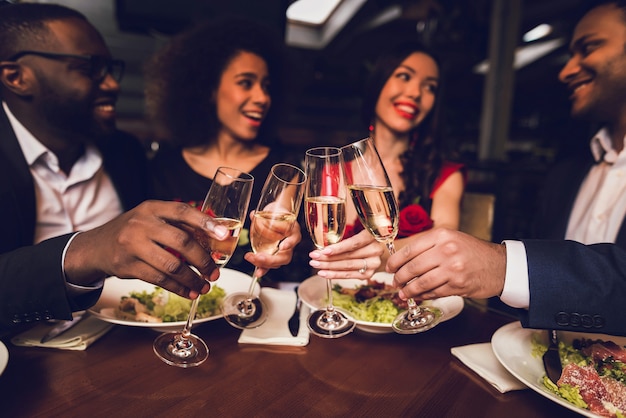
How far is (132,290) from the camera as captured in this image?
1.26 metres

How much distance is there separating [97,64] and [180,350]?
56.6 inches

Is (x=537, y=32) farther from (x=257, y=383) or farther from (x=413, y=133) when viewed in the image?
(x=257, y=383)

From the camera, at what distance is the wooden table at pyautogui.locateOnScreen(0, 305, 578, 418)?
78 centimetres

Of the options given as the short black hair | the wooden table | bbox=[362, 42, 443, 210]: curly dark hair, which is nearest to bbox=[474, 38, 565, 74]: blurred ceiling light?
bbox=[362, 42, 443, 210]: curly dark hair

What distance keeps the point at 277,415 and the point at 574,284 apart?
682mm

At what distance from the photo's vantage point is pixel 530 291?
0.90m

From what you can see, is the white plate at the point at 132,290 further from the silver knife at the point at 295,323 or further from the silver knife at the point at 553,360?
the silver knife at the point at 553,360

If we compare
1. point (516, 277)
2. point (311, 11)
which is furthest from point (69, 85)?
point (311, 11)

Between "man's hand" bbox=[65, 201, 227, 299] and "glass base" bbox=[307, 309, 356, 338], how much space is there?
1.02ft

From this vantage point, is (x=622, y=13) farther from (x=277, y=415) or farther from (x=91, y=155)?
(x=91, y=155)

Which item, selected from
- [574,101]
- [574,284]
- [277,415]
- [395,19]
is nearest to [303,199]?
[277,415]

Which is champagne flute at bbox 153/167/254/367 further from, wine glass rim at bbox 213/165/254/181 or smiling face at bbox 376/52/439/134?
smiling face at bbox 376/52/439/134

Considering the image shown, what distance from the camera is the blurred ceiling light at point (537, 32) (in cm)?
761

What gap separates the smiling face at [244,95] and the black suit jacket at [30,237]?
1.72ft
